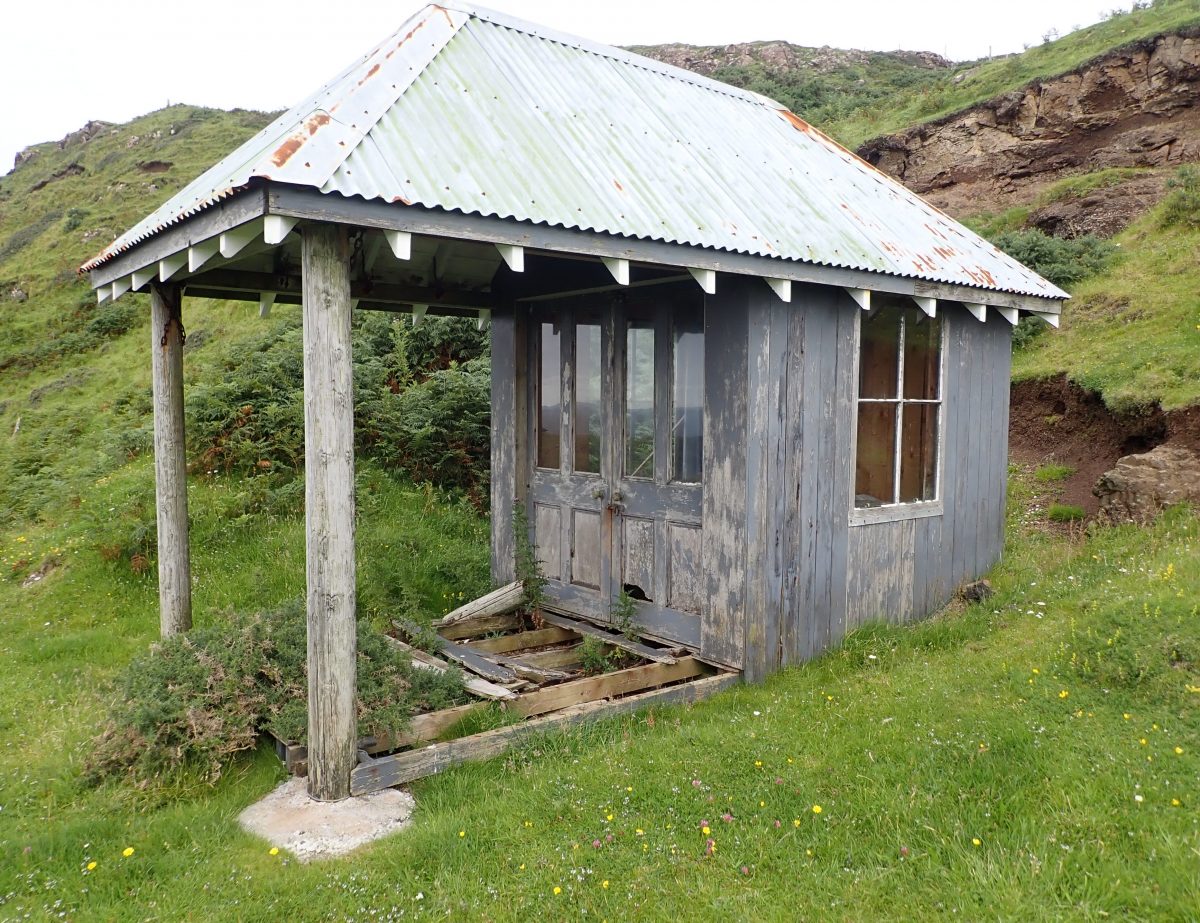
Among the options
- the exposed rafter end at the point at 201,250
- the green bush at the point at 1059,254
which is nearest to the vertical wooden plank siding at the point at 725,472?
the exposed rafter end at the point at 201,250

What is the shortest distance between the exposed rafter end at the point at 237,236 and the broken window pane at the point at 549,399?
3454mm

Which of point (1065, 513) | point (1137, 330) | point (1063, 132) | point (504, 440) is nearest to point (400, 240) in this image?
point (504, 440)

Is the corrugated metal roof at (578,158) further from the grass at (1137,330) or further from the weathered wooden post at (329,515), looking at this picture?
the grass at (1137,330)

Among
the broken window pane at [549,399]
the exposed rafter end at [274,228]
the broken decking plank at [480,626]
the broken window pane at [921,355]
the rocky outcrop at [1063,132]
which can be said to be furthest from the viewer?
the rocky outcrop at [1063,132]

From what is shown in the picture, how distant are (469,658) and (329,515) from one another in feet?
7.64

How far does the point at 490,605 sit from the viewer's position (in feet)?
24.5

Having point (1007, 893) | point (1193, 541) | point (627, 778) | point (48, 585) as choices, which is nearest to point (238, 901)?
point (627, 778)

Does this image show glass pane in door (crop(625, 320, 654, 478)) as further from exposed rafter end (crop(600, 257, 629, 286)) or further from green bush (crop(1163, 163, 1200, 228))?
green bush (crop(1163, 163, 1200, 228))

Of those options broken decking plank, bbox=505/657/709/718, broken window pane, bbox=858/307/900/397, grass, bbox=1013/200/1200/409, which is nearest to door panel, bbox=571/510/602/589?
broken decking plank, bbox=505/657/709/718

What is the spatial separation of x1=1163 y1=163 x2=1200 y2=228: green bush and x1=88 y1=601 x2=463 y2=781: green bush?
15651 mm

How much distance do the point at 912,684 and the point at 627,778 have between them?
2191mm

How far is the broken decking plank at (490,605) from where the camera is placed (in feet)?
23.8

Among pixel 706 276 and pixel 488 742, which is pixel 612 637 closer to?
pixel 488 742

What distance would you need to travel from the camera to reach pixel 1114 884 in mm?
3389
